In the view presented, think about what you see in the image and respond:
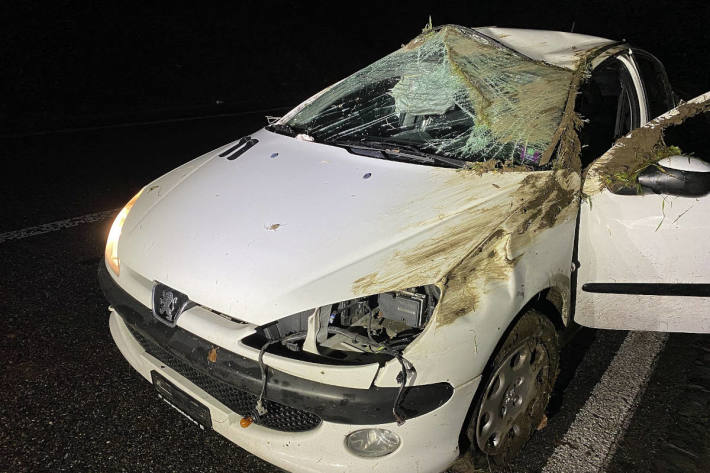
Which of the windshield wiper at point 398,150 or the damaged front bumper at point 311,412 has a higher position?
the windshield wiper at point 398,150

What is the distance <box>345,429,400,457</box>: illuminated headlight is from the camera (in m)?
1.82

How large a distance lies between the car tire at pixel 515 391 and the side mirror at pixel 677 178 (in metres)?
0.71

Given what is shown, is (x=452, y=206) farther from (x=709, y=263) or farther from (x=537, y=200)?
(x=709, y=263)

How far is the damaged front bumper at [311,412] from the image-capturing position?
1.77 metres

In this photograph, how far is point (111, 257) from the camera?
2.43 meters

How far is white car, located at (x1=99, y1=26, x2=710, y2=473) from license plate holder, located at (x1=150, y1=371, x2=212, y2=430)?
10 millimetres

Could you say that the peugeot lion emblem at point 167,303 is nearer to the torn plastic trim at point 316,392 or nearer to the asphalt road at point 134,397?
the torn plastic trim at point 316,392

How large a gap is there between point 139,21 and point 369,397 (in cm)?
1147

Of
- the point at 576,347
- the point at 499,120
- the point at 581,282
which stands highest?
the point at 499,120

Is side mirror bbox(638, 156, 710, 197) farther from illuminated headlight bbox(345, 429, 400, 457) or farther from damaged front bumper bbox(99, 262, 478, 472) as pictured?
illuminated headlight bbox(345, 429, 400, 457)

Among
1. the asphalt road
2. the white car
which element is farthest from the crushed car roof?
the asphalt road

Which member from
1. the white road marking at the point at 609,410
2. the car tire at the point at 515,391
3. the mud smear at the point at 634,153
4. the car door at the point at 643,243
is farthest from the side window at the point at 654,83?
the car tire at the point at 515,391

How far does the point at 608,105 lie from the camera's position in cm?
297

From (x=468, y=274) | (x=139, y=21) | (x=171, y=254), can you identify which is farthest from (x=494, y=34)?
(x=139, y=21)
